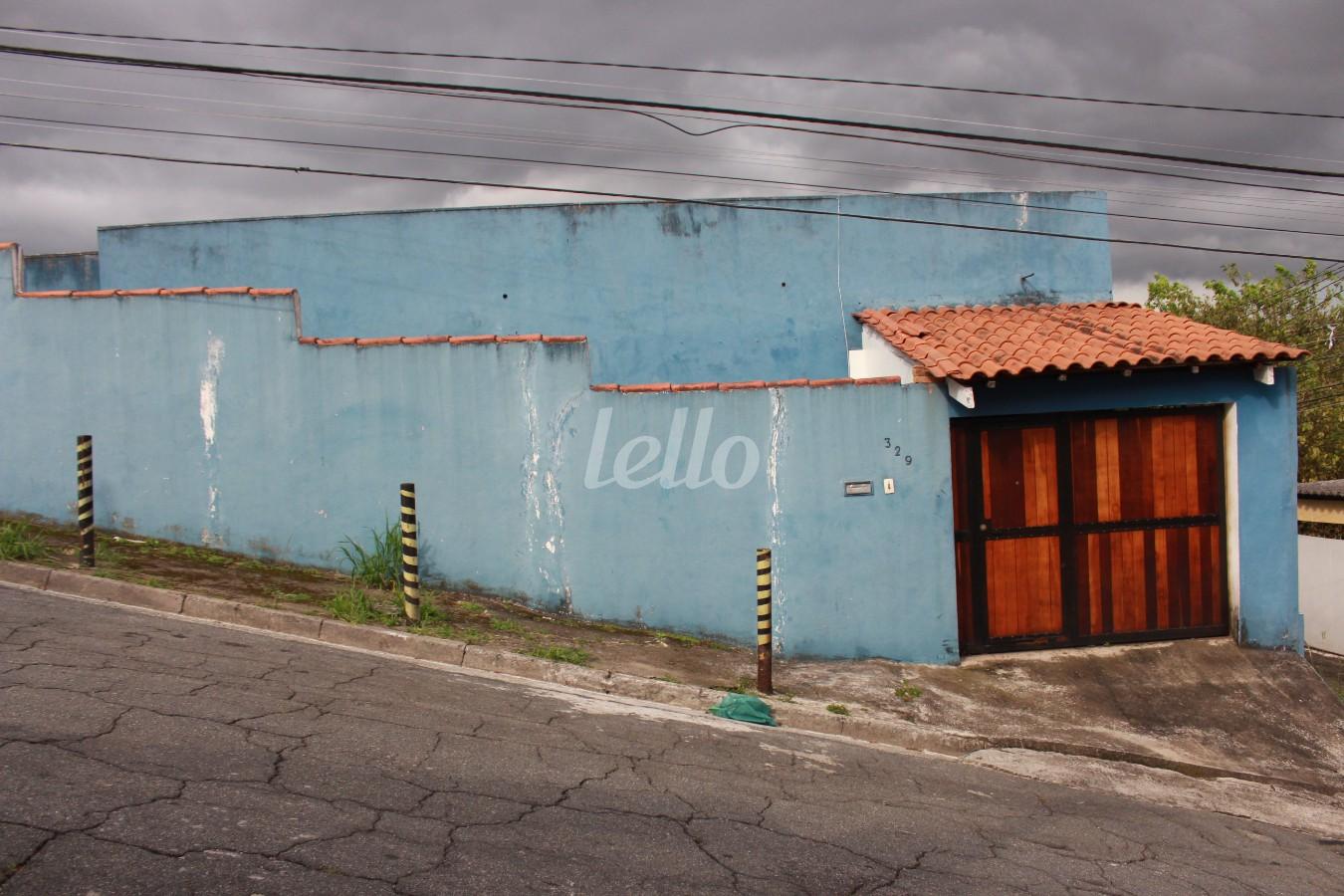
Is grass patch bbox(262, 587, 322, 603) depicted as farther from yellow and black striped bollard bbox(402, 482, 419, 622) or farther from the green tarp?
the green tarp

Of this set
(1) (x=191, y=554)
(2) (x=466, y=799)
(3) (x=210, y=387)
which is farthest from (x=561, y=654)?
(3) (x=210, y=387)

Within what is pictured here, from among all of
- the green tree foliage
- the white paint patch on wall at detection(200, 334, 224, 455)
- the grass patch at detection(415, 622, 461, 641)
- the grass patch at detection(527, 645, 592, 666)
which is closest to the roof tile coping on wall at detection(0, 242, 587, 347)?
the white paint patch on wall at detection(200, 334, 224, 455)

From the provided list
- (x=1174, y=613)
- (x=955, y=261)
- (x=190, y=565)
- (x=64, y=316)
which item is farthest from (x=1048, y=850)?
(x=64, y=316)

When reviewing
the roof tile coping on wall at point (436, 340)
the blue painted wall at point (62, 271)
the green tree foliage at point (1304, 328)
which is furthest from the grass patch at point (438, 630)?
the green tree foliage at point (1304, 328)

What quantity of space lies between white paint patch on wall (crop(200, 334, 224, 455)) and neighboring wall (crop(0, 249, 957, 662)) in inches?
0.6

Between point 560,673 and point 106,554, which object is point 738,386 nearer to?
point 560,673

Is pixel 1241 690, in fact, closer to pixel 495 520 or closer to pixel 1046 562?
pixel 1046 562

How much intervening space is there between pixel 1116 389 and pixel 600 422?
5357 millimetres

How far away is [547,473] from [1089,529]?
5697 mm

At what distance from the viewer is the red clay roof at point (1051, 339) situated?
10.4 meters

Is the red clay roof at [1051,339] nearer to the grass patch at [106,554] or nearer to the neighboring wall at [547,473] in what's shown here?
the neighboring wall at [547,473]

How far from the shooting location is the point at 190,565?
35.2ft

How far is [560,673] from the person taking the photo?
29.5 feet

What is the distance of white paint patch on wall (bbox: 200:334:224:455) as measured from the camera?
450 inches
